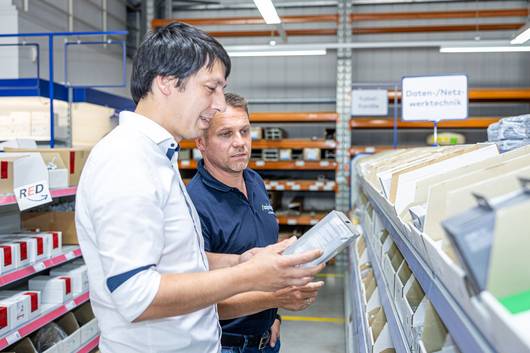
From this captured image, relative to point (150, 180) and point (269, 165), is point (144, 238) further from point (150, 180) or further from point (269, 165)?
point (269, 165)

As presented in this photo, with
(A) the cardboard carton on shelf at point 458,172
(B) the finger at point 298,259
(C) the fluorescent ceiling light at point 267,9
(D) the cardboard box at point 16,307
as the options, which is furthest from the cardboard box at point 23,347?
(C) the fluorescent ceiling light at point 267,9

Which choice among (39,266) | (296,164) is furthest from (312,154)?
(39,266)

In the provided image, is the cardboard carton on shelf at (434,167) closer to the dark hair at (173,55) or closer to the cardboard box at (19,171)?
the dark hair at (173,55)

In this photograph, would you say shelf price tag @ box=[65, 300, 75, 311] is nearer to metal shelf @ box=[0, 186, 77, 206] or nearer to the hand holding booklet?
metal shelf @ box=[0, 186, 77, 206]

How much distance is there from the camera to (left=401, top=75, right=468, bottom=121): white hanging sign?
4664 millimetres

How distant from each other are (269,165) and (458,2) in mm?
5081

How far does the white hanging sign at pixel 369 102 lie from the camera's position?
8.00m

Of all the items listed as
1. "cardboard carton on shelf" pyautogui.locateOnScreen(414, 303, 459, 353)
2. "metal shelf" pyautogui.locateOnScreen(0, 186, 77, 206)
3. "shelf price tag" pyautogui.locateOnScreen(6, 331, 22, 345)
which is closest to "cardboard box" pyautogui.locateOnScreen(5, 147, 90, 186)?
"metal shelf" pyautogui.locateOnScreen(0, 186, 77, 206)

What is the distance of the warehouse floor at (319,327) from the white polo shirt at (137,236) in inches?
132

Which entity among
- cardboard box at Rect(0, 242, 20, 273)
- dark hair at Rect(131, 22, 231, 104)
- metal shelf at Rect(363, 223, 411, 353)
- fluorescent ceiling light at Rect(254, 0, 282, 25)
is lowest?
A: metal shelf at Rect(363, 223, 411, 353)

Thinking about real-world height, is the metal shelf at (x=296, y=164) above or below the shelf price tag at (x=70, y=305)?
above

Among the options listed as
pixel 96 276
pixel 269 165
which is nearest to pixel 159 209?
pixel 96 276

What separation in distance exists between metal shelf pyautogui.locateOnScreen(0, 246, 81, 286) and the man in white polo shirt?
62.7 inches

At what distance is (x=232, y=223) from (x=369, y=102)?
21.2 ft
